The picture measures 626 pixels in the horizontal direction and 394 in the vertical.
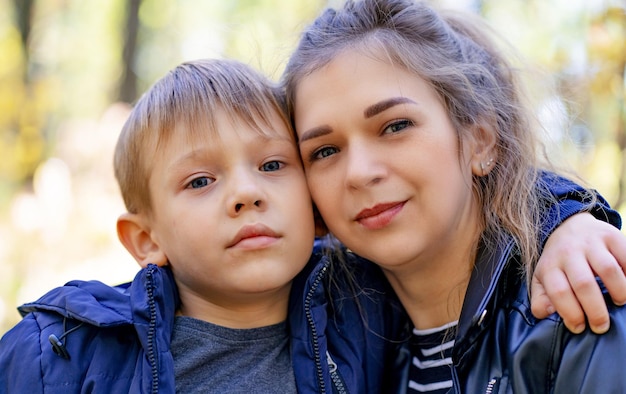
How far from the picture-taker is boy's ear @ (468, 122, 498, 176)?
7.46ft

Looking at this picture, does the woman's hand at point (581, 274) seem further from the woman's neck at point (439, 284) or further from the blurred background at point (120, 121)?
the blurred background at point (120, 121)

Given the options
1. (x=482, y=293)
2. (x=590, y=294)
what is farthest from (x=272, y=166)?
(x=590, y=294)

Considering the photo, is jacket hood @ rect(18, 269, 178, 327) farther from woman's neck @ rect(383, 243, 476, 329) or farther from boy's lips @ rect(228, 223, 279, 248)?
woman's neck @ rect(383, 243, 476, 329)

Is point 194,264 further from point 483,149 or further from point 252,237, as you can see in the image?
point 483,149

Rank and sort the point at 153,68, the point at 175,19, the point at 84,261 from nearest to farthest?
1. the point at 84,261
2. the point at 175,19
3. the point at 153,68

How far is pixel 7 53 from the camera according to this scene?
9.55 meters

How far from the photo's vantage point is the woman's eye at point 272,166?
2207 mm

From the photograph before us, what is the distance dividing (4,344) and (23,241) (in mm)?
4231

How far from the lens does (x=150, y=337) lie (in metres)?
1.97

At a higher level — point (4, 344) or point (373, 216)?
point (373, 216)

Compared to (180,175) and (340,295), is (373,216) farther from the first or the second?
(180,175)

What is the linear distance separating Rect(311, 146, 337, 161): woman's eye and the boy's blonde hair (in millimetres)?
Answer: 166

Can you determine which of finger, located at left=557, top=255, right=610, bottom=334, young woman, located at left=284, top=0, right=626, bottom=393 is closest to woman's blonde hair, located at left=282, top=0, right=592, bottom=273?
young woman, located at left=284, top=0, right=626, bottom=393

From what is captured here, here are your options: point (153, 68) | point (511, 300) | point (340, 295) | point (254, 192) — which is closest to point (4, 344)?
point (254, 192)
